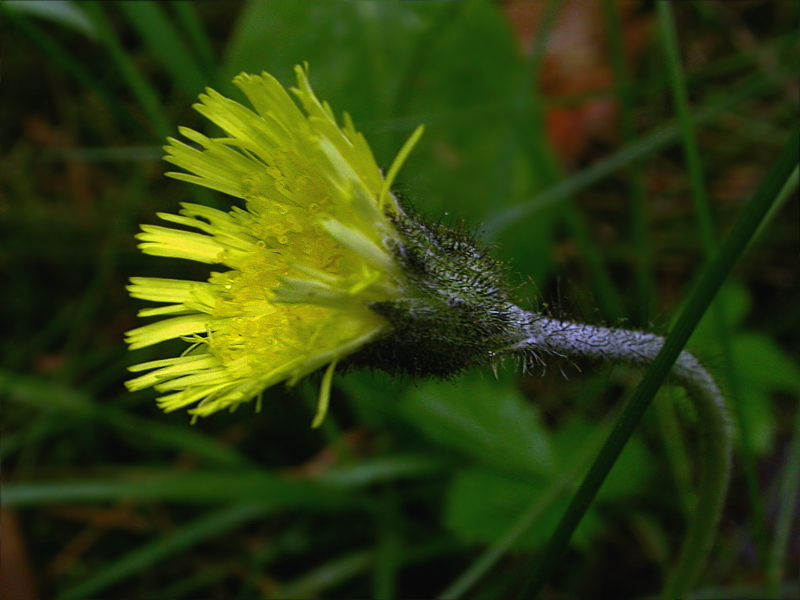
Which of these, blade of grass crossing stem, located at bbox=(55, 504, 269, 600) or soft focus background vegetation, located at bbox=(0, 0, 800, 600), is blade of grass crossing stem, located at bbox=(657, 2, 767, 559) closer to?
soft focus background vegetation, located at bbox=(0, 0, 800, 600)

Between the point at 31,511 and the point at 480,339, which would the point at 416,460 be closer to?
the point at 480,339

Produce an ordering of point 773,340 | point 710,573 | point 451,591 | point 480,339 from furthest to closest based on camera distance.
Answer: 1. point 773,340
2. point 710,573
3. point 451,591
4. point 480,339

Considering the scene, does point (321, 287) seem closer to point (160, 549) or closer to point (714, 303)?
point (714, 303)

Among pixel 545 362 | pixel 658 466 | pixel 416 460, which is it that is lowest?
pixel 658 466

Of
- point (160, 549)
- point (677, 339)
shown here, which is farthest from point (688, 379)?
point (160, 549)

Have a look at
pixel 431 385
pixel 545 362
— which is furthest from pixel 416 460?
pixel 545 362

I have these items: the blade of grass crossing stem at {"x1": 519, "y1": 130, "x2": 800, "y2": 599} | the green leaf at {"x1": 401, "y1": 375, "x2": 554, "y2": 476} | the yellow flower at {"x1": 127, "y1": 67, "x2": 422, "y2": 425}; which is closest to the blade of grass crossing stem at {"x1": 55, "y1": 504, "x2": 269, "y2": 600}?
the green leaf at {"x1": 401, "y1": 375, "x2": 554, "y2": 476}
